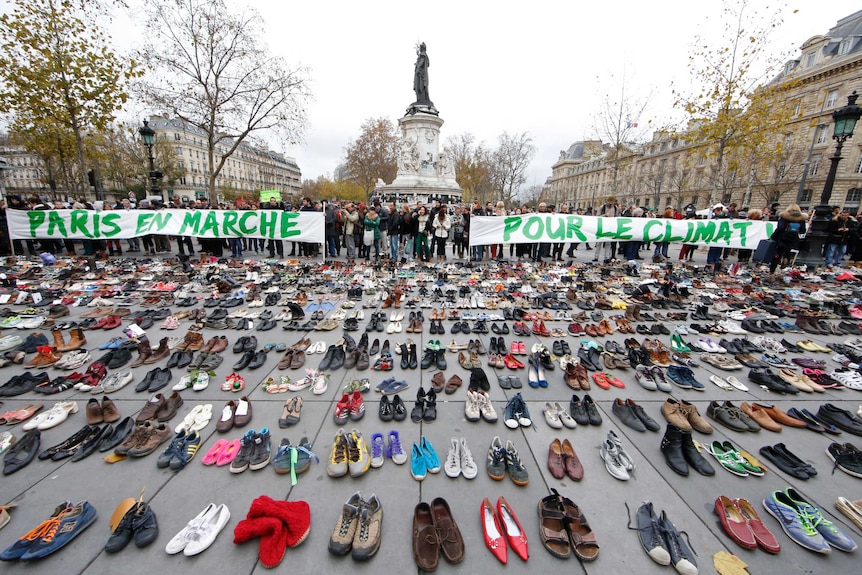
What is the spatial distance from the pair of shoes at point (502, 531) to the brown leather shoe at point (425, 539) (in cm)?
38

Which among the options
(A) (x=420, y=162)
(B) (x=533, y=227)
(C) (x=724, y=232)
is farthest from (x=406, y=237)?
(A) (x=420, y=162)

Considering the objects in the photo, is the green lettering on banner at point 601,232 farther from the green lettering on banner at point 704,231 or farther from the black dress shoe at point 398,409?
the black dress shoe at point 398,409

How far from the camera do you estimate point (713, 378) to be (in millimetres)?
4422

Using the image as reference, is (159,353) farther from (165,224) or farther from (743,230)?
(743,230)

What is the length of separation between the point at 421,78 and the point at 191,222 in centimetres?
2217

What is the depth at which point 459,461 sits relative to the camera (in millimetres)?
2955

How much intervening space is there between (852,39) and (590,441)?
58869mm

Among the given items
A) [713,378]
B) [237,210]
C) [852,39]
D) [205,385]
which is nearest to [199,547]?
[205,385]

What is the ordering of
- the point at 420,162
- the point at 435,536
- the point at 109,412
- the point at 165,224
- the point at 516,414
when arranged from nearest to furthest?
the point at 435,536 → the point at 109,412 → the point at 516,414 → the point at 165,224 → the point at 420,162

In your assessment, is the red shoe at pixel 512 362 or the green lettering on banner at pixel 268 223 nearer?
the red shoe at pixel 512 362

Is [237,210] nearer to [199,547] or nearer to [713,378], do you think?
[199,547]

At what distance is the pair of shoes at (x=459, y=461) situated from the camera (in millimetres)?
2828

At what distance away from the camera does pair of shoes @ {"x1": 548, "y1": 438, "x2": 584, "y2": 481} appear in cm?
284

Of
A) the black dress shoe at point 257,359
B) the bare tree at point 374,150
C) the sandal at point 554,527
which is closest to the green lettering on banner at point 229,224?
the black dress shoe at point 257,359
